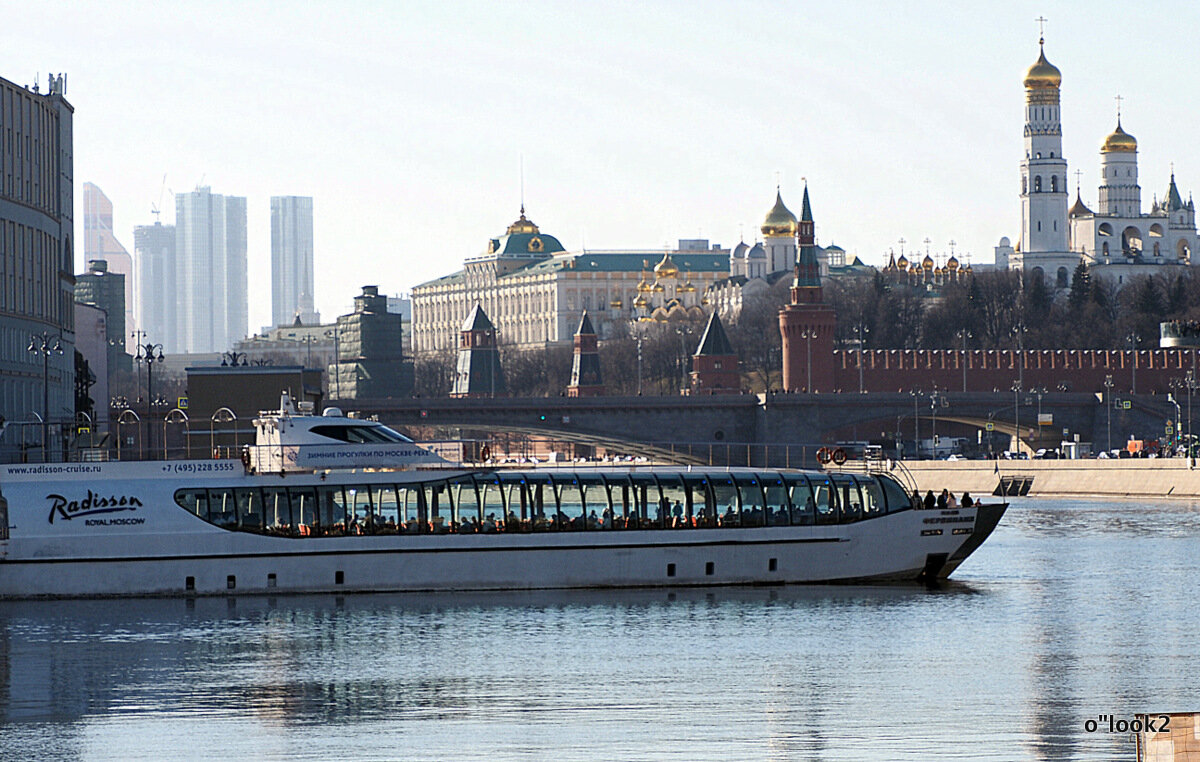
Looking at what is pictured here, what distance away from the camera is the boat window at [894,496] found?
50.7 meters

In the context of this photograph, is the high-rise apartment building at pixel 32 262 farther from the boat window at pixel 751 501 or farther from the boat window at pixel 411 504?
the boat window at pixel 751 501

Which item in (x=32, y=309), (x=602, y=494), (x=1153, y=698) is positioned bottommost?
(x=1153, y=698)

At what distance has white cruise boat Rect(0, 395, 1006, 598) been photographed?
47.8 meters

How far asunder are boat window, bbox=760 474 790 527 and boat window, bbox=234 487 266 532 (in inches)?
424

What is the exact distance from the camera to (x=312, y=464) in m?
49.2

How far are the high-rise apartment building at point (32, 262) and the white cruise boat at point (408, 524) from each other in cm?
2336

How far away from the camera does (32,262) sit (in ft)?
266

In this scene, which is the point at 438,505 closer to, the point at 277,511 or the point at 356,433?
the point at 356,433

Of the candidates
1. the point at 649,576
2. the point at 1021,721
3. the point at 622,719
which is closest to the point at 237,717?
the point at 622,719

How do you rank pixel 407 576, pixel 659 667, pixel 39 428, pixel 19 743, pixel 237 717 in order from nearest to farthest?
1. pixel 19 743
2. pixel 237 717
3. pixel 659 667
4. pixel 407 576
5. pixel 39 428

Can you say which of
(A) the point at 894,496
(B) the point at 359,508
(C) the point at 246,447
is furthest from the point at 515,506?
(A) the point at 894,496

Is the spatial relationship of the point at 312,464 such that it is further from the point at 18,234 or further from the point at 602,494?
the point at 18,234

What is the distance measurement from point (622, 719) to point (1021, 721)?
219 inches

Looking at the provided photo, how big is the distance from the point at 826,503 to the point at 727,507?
7.38 ft
